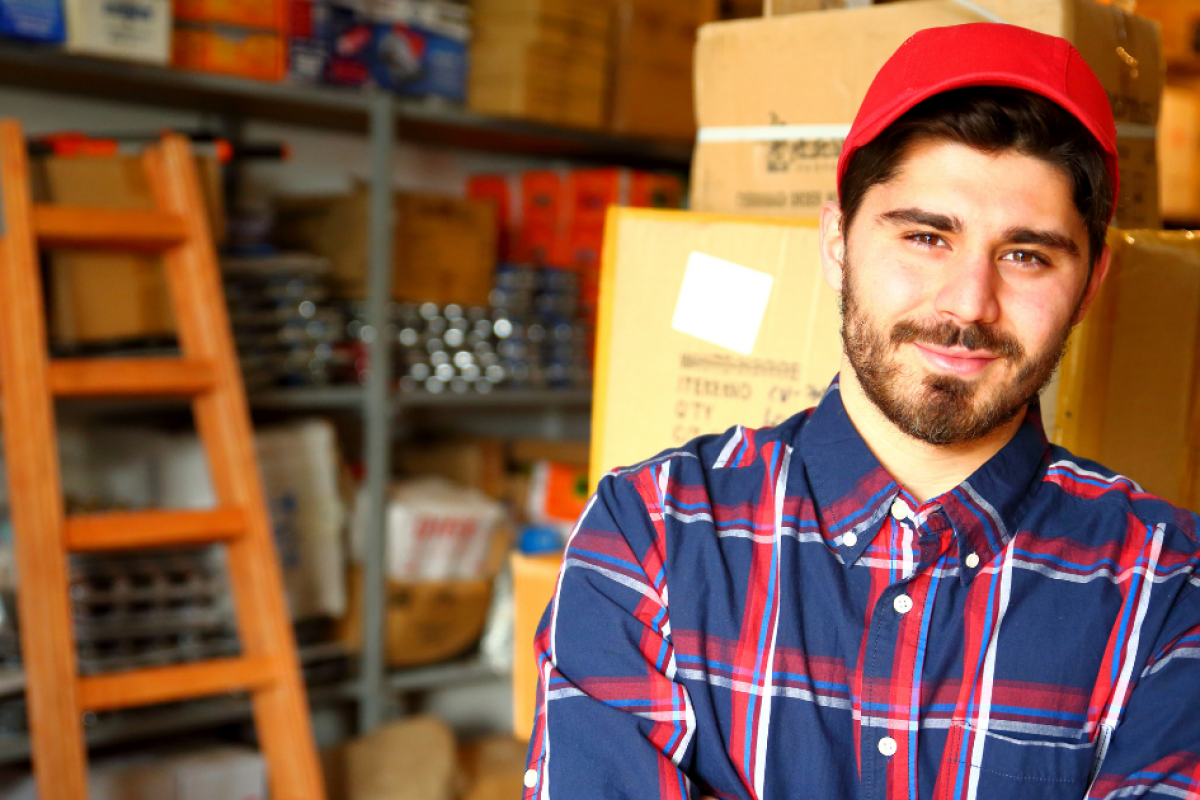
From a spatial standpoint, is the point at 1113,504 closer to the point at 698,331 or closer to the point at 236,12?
the point at 698,331

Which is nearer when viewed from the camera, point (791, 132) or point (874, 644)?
point (874, 644)

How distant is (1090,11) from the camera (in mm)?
1203

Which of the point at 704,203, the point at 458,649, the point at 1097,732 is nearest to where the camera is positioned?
the point at 1097,732

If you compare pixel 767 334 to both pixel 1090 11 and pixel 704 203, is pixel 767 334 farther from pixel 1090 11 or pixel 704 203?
pixel 1090 11

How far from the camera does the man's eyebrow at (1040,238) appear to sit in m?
0.88

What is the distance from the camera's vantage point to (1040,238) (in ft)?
2.89

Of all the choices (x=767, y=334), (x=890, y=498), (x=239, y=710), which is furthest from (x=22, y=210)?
(x=890, y=498)

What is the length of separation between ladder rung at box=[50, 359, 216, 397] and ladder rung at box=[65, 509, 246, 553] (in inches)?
7.9

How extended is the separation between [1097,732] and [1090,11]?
2.52ft

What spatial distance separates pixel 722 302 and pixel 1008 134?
1.50 ft

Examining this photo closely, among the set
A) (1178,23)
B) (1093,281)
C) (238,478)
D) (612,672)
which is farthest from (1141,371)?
(1178,23)

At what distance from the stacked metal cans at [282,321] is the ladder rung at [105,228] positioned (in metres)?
0.25

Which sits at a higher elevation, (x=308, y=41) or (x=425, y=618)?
(x=308, y=41)

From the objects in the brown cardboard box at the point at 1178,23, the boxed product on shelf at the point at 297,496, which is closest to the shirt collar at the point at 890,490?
the boxed product on shelf at the point at 297,496
